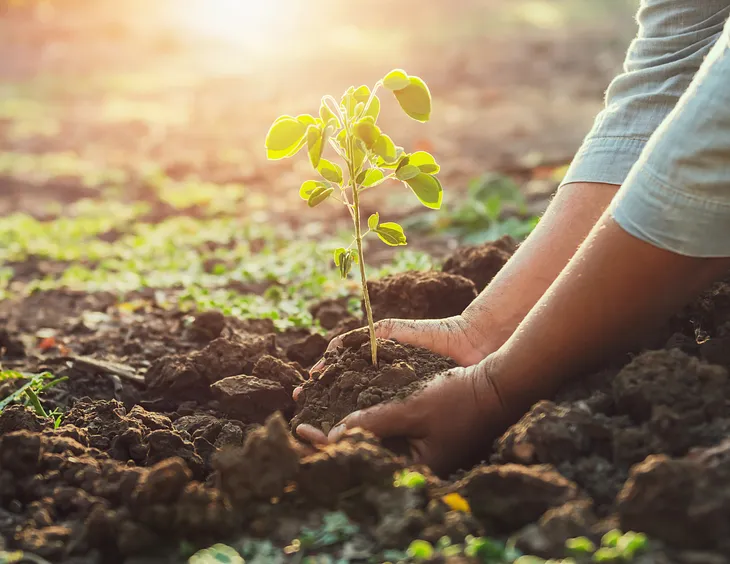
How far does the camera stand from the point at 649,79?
2.51 meters

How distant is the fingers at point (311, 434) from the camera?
7.18ft

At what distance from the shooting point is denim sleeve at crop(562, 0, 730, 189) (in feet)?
7.89

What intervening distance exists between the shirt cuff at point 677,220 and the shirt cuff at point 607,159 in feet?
1.93

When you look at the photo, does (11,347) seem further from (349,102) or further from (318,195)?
(349,102)

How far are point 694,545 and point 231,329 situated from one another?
2.17 meters

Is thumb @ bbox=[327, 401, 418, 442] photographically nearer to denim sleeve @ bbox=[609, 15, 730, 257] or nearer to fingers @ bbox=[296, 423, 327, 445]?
fingers @ bbox=[296, 423, 327, 445]

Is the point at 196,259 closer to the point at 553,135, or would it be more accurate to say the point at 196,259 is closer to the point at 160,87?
the point at 553,135

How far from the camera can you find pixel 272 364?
2.69 meters

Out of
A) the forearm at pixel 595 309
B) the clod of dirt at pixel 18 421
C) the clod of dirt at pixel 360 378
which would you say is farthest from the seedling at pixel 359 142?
the clod of dirt at pixel 18 421

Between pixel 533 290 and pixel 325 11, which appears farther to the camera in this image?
pixel 325 11

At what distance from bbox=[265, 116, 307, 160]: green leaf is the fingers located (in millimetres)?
715

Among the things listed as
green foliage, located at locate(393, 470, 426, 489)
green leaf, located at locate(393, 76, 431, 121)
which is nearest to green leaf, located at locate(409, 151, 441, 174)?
green leaf, located at locate(393, 76, 431, 121)

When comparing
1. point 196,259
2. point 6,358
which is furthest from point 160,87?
point 6,358

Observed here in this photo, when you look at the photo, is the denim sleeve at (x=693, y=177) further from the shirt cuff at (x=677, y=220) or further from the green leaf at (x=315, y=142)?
the green leaf at (x=315, y=142)
